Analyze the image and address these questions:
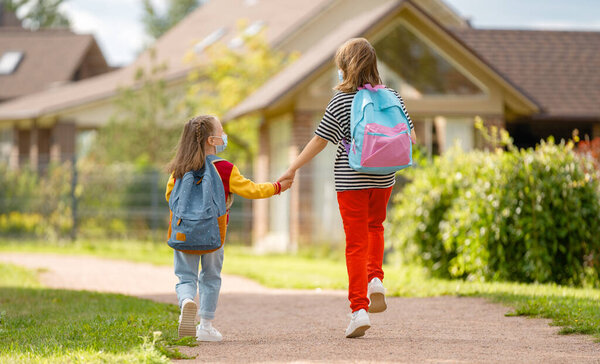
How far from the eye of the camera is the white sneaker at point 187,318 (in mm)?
5582

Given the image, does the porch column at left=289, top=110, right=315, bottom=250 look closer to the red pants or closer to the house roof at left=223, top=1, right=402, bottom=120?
the house roof at left=223, top=1, right=402, bottom=120

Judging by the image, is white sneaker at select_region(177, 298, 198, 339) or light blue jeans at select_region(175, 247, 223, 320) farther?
light blue jeans at select_region(175, 247, 223, 320)

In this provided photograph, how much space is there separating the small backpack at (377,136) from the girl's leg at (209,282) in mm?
1116

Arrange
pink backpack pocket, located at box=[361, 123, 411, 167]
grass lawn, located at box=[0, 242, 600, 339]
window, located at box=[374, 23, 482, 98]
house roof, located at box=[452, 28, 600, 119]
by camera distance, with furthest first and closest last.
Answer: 1. house roof, located at box=[452, 28, 600, 119]
2. window, located at box=[374, 23, 482, 98]
3. grass lawn, located at box=[0, 242, 600, 339]
4. pink backpack pocket, located at box=[361, 123, 411, 167]

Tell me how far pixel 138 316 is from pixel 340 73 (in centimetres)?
244

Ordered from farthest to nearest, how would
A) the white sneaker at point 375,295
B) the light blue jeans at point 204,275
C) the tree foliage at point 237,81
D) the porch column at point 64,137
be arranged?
the porch column at point 64,137 < the tree foliage at point 237,81 < the white sneaker at point 375,295 < the light blue jeans at point 204,275

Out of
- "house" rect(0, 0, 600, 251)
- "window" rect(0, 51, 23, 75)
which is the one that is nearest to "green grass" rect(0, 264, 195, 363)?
"house" rect(0, 0, 600, 251)

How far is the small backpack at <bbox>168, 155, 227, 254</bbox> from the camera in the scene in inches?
221

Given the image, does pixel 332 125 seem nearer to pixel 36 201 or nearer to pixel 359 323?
pixel 359 323

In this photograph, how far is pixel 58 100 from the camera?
28.3 m

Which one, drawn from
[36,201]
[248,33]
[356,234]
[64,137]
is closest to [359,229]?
[356,234]

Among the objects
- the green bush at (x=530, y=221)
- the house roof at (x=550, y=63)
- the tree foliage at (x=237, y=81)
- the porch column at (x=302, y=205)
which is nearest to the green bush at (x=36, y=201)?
the porch column at (x=302, y=205)

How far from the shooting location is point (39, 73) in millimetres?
34156

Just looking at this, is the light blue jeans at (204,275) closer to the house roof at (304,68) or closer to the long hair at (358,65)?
the long hair at (358,65)
